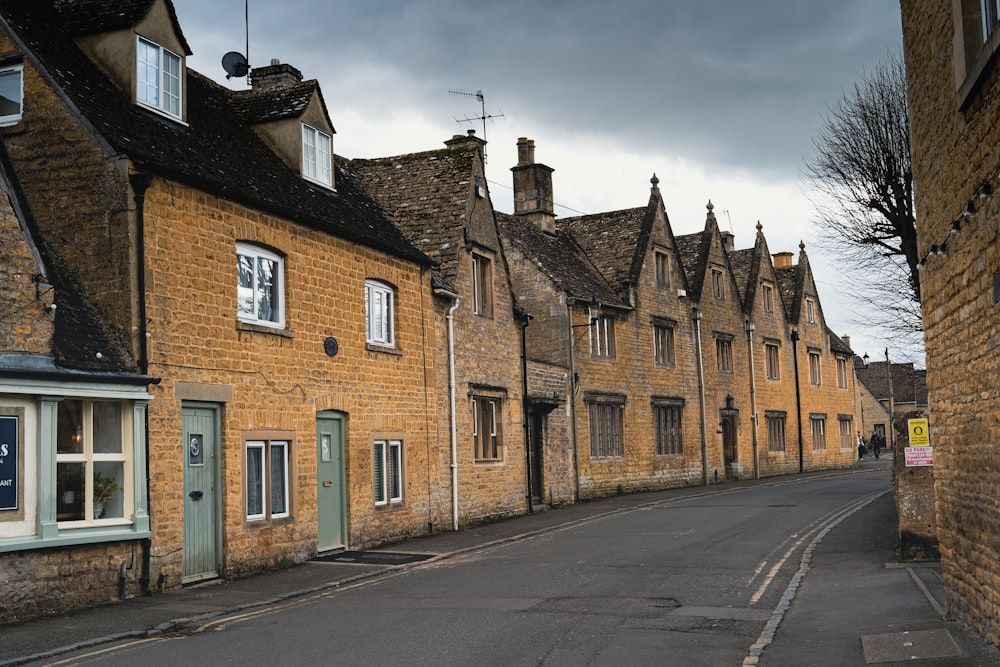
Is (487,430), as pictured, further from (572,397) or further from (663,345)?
(663,345)

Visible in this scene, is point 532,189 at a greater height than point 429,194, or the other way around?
point 532,189

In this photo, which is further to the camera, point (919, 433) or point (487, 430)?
point (487, 430)

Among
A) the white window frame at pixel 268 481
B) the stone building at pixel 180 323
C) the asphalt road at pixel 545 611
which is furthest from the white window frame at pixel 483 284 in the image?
the white window frame at pixel 268 481

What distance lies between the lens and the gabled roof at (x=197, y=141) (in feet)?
48.6

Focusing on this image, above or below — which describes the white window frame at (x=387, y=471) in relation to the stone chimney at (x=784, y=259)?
below

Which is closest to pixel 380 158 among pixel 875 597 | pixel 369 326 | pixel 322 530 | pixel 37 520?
pixel 369 326

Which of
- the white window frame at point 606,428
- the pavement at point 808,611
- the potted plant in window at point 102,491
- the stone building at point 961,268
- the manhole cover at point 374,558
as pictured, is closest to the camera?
the stone building at point 961,268

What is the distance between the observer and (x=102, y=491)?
13.6 m

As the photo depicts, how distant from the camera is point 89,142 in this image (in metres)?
14.7

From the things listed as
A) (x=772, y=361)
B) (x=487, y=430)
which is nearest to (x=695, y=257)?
(x=772, y=361)

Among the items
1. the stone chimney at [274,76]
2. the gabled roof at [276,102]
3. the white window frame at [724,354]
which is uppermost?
the stone chimney at [274,76]

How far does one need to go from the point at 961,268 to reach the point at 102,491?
10720 millimetres

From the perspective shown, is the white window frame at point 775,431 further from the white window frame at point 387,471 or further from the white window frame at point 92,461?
the white window frame at point 92,461

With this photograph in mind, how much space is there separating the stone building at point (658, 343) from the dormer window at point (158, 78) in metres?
14.8
